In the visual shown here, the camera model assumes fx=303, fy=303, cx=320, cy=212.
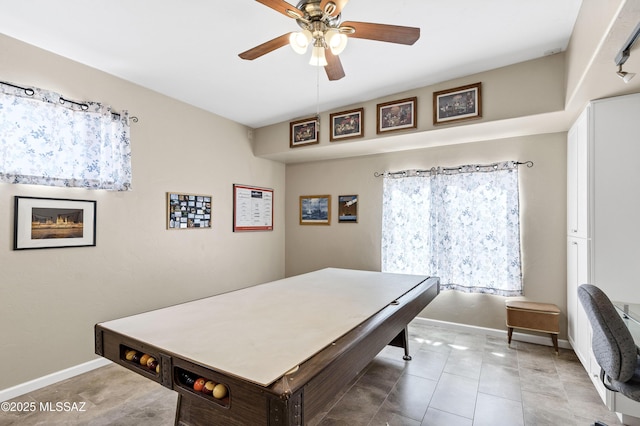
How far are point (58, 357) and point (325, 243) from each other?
10.5 ft

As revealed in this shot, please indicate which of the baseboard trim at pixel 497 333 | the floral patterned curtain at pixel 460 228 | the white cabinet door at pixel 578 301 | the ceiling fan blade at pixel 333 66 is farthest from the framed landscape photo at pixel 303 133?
the white cabinet door at pixel 578 301

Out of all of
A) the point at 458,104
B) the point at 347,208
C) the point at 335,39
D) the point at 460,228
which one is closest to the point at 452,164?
the point at 460,228

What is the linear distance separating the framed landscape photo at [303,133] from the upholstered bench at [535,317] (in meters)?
2.92

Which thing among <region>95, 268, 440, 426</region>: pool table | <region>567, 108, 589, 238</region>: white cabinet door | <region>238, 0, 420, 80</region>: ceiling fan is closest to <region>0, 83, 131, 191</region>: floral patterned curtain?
<region>95, 268, 440, 426</region>: pool table

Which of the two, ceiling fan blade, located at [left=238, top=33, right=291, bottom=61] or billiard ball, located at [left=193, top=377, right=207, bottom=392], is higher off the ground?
ceiling fan blade, located at [left=238, top=33, right=291, bottom=61]

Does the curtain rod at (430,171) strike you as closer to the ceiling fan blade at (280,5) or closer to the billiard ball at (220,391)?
the ceiling fan blade at (280,5)

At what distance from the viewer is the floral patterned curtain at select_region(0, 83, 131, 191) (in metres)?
2.28

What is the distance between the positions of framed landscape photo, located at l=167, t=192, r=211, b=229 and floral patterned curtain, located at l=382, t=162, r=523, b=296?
2.33 meters

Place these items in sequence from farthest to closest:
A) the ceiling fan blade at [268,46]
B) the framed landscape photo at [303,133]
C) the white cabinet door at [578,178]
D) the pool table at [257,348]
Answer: the framed landscape photo at [303,133] → the white cabinet door at [578,178] → the ceiling fan blade at [268,46] → the pool table at [257,348]

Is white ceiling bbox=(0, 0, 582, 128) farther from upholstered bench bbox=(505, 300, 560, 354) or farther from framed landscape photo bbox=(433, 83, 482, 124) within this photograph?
upholstered bench bbox=(505, 300, 560, 354)

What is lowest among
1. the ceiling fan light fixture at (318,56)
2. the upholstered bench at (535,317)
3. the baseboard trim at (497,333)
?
the baseboard trim at (497,333)

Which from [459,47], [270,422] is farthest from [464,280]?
[270,422]

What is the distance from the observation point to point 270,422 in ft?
3.13

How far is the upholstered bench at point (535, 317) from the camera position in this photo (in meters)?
2.95
